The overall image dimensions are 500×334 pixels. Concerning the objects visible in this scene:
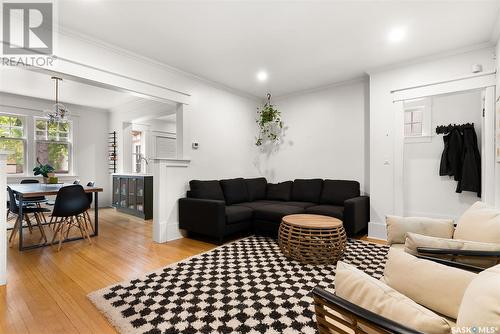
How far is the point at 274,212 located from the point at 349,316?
9.49 ft

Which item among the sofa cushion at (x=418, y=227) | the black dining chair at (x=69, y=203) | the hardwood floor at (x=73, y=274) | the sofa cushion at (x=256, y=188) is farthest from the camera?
the sofa cushion at (x=256, y=188)

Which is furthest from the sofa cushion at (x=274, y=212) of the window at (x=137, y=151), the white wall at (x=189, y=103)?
the window at (x=137, y=151)

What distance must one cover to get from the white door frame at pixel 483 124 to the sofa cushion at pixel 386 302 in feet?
10.5

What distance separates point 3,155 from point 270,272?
2785 millimetres

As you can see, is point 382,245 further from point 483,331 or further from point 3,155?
point 3,155

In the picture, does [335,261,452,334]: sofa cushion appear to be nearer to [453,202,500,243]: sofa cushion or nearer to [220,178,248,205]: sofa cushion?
[453,202,500,243]: sofa cushion

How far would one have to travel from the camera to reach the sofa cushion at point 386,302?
72 cm

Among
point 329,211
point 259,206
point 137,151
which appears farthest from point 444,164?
point 137,151

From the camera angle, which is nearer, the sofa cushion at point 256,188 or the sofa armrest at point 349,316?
the sofa armrest at point 349,316

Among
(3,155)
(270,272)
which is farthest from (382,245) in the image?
(3,155)

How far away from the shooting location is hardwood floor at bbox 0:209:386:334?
5.72 ft

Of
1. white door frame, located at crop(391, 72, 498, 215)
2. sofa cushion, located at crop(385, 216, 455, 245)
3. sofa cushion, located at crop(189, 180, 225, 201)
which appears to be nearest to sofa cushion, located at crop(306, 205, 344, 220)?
white door frame, located at crop(391, 72, 498, 215)

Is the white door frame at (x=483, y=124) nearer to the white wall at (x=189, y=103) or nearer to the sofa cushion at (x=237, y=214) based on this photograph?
the sofa cushion at (x=237, y=214)

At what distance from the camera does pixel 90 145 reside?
6512mm
